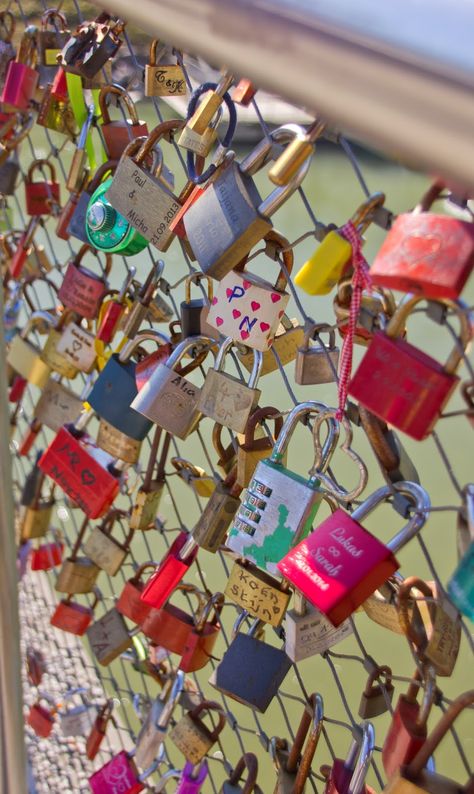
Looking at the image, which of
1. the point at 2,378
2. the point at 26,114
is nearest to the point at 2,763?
the point at 2,378

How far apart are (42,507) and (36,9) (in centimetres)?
224

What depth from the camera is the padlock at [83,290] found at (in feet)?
3.78

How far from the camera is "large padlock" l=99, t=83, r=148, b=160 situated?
101cm

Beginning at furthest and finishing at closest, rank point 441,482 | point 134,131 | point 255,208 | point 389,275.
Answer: point 441,482
point 134,131
point 255,208
point 389,275

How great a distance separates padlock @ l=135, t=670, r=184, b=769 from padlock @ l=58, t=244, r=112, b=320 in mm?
431

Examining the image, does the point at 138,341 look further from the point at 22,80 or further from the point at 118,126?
the point at 22,80

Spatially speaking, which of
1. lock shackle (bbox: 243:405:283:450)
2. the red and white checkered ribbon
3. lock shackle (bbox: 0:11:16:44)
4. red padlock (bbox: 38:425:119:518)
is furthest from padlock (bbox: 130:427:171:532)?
lock shackle (bbox: 0:11:16:44)

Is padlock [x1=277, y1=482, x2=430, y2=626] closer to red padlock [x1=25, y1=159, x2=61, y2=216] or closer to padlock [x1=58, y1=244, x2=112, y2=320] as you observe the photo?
padlock [x1=58, y1=244, x2=112, y2=320]

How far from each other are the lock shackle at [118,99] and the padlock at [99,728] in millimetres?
757

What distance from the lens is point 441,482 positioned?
246 centimetres

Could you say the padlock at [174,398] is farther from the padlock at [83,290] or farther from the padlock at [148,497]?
the padlock at [83,290]

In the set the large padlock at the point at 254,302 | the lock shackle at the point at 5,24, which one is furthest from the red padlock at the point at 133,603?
the lock shackle at the point at 5,24

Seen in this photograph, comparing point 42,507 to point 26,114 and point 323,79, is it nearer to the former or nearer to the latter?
point 26,114

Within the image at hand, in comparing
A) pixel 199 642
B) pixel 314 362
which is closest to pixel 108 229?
pixel 314 362
